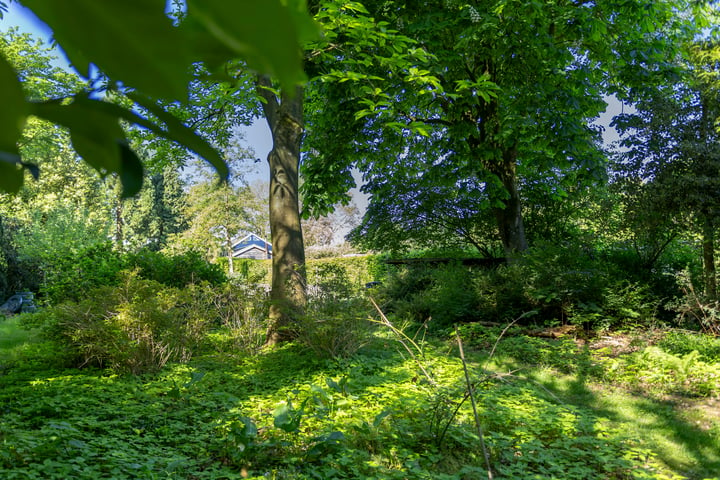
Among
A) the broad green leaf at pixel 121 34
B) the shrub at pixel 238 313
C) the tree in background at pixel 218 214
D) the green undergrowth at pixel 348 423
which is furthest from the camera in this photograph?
the tree in background at pixel 218 214

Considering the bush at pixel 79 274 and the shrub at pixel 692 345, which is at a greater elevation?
the bush at pixel 79 274

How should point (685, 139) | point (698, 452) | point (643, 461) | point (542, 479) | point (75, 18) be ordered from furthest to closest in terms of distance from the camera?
point (685, 139) → point (698, 452) → point (643, 461) → point (542, 479) → point (75, 18)

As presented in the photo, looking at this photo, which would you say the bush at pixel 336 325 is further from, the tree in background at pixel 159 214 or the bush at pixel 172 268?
the tree in background at pixel 159 214

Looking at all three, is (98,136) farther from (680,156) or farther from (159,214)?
(159,214)

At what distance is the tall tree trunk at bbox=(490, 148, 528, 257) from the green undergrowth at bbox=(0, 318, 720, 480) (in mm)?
4580

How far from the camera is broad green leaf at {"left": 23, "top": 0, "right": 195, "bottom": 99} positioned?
157 millimetres

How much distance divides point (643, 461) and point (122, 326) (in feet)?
14.6

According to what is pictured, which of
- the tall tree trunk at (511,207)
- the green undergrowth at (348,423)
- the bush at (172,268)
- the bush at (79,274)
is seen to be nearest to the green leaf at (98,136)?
the green undergrowth at (348,423)

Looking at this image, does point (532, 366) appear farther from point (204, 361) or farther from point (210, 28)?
point (210, 28)

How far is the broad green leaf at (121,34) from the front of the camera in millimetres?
157

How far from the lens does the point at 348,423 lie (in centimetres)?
321

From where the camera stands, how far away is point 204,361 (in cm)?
524

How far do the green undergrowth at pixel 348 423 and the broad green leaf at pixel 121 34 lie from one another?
7.24ft

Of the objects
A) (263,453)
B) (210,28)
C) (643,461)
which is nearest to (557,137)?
(643,461)
